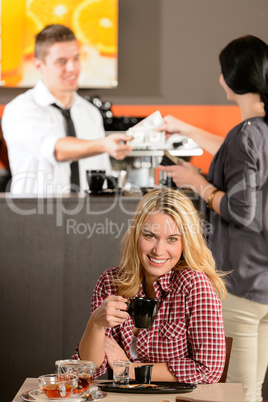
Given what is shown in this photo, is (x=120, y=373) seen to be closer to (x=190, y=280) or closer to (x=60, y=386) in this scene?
(x=60, y=386)

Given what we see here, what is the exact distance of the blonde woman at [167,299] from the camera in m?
1.81

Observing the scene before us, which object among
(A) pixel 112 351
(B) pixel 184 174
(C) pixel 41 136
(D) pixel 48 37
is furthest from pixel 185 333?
(D) pixel 48 37

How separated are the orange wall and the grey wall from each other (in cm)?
5

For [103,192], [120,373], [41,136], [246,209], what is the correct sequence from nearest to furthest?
[120,373]
[246,209]
[103,192]
[41,136]

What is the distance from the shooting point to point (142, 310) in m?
1.67

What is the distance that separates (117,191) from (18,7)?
10.1 ft

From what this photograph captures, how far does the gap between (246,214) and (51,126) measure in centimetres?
280

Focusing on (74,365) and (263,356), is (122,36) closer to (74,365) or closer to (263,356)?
(263,356)

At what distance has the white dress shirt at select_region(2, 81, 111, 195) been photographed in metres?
4.64

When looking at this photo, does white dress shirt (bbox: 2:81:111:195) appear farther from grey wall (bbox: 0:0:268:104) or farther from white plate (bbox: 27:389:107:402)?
white plate (bbox: 27:389:107:402)

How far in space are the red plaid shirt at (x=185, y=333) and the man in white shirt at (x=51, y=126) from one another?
194 centimetres

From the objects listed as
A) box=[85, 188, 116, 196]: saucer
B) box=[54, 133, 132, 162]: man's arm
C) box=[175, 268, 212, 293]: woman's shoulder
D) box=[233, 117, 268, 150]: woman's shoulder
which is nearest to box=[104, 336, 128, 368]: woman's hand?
box=[175, 268, 212, 293]: woman's shoulder

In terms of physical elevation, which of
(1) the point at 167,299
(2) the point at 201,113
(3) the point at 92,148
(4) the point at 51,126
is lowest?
(1) the point at 167,299

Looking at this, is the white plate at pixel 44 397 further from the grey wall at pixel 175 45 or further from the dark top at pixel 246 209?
the grey wall at pixel 175 45
